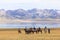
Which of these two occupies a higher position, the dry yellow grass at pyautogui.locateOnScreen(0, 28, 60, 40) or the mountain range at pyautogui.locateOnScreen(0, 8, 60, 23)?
the mountain range at pyautogui.locateOnScreen(0, 8, 60, 23)

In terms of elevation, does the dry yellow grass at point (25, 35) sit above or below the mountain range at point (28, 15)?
below

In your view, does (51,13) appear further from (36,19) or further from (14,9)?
(14,9)

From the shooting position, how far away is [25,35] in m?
1.27

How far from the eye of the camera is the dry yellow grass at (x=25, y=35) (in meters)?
1.25

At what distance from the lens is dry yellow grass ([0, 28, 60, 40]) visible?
49.0 inches

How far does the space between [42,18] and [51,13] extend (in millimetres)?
102

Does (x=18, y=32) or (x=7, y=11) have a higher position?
(x=7, y=11)

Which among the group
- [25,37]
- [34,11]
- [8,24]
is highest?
[34,11]

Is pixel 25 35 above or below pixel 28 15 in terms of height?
below
